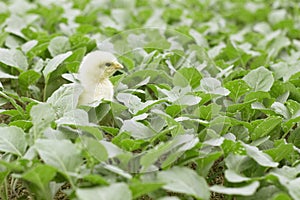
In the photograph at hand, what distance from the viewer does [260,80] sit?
77.3 inches

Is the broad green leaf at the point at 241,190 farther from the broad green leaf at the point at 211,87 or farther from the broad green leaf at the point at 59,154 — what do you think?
the broad green leaf at the point at 211,87

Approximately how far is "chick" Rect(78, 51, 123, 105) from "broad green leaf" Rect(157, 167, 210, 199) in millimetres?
450

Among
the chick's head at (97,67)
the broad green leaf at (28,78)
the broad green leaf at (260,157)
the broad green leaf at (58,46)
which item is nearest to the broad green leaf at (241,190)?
the broad green leaf at (260,157)

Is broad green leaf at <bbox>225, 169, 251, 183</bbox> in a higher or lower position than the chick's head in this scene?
lower

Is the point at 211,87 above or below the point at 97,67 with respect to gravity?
below

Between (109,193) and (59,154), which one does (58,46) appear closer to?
(59,154)

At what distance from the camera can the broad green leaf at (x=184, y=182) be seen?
1.31 metres

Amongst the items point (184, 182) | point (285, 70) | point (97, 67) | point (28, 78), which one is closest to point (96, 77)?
point (97, 67)

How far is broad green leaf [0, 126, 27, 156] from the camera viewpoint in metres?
1.48

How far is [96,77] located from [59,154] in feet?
1.58

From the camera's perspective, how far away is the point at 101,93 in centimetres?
174

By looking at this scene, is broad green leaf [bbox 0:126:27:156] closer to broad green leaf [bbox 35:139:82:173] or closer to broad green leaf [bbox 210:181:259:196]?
broad green leaf [bbox 35:139:82:173]

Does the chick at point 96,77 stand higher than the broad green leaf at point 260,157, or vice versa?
the chick at point 96,77

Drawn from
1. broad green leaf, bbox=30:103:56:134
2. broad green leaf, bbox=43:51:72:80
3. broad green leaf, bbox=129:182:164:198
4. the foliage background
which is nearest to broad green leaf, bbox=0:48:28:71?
the foliage background
